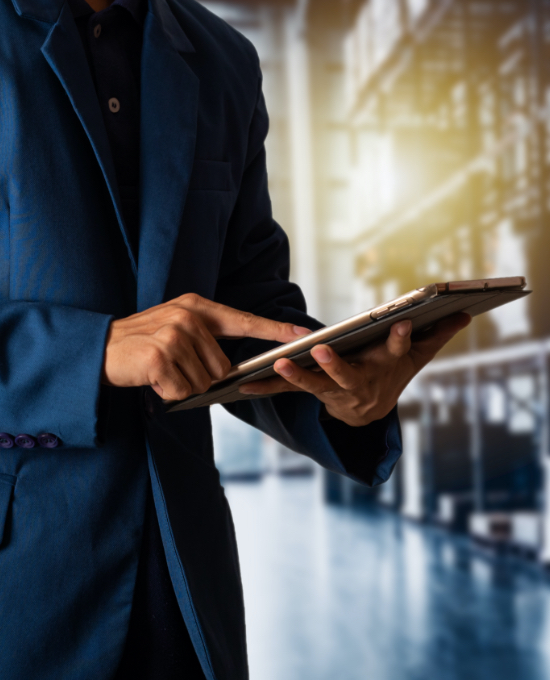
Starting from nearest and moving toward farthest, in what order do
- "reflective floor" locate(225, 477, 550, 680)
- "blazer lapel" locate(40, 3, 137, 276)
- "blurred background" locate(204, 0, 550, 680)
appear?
"blazer lapel" locate(40, 3, 137, 276)
"reflective floor" locate(225, 477, 550, 680)
"blurred background" locate(204, 0, 550, 680)

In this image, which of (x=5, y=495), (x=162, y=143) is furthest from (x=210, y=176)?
(x=5, y=495)

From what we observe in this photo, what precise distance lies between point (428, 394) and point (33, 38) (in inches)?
117

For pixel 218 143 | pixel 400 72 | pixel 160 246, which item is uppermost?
pixel 400 72

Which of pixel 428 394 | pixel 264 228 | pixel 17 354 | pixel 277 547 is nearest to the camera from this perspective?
pixel 17 354

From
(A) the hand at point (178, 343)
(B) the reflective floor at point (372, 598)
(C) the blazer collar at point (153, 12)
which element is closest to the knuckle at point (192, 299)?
(A) the hand at point (178, 343)

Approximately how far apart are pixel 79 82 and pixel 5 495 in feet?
1.30

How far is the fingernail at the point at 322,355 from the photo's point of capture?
1.75 ft

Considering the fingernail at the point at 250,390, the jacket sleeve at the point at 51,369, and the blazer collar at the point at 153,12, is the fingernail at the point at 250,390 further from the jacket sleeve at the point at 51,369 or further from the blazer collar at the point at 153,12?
the blazer collar at the point at 153,12

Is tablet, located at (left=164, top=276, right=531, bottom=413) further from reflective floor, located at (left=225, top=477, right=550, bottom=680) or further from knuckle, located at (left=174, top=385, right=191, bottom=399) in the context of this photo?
reflective floor, located at (left=225, top=477, right=550, bottom=680)

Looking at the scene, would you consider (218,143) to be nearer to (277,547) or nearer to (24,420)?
(24,420)

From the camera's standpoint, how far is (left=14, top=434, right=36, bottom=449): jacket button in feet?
1.86

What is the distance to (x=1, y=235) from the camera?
0.60m

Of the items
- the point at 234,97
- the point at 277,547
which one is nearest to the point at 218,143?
the point at 234,97

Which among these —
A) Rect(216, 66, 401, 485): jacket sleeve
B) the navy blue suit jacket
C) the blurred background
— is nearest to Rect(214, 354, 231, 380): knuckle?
the navy blue suit jacket
